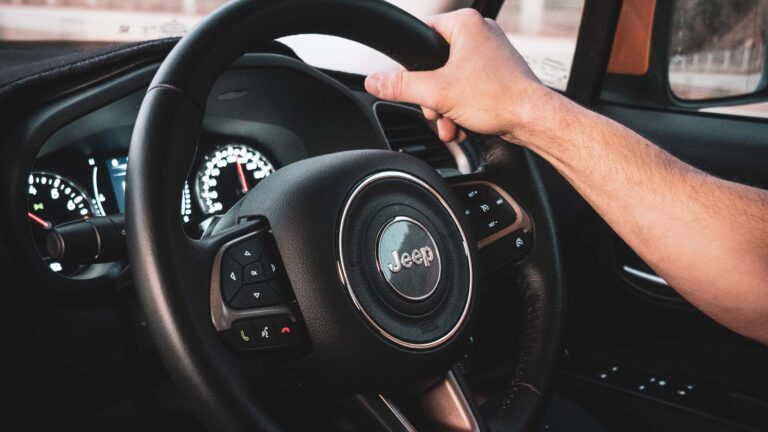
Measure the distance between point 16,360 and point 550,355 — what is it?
77 centimetres

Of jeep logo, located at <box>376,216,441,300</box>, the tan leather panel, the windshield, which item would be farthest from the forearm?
the tan leather panel

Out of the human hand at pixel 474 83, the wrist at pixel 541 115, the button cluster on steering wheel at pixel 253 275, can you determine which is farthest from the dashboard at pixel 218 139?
the wrist at pixel 541 115

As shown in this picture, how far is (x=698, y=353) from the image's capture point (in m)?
1.96

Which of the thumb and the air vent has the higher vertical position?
the thumb

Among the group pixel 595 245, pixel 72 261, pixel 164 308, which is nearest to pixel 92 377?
pixel 72 261

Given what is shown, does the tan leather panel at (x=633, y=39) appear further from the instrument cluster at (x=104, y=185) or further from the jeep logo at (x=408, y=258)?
the jeep logo at (x=408, y=258)

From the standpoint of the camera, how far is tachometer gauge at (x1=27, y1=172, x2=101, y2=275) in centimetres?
119

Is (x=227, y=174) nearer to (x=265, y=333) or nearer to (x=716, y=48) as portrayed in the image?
(x=265, y=333)

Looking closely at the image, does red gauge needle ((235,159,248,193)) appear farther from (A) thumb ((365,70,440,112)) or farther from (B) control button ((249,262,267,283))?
(B) control button ((249,262,267,283))

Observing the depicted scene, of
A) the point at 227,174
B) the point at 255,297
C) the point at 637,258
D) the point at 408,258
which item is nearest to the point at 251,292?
the point at 255,297

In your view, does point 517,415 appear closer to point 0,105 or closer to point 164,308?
point 164,308

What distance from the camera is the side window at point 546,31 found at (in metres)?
2.32

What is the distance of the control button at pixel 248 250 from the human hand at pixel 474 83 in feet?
0.89

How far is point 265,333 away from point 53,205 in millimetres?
556
